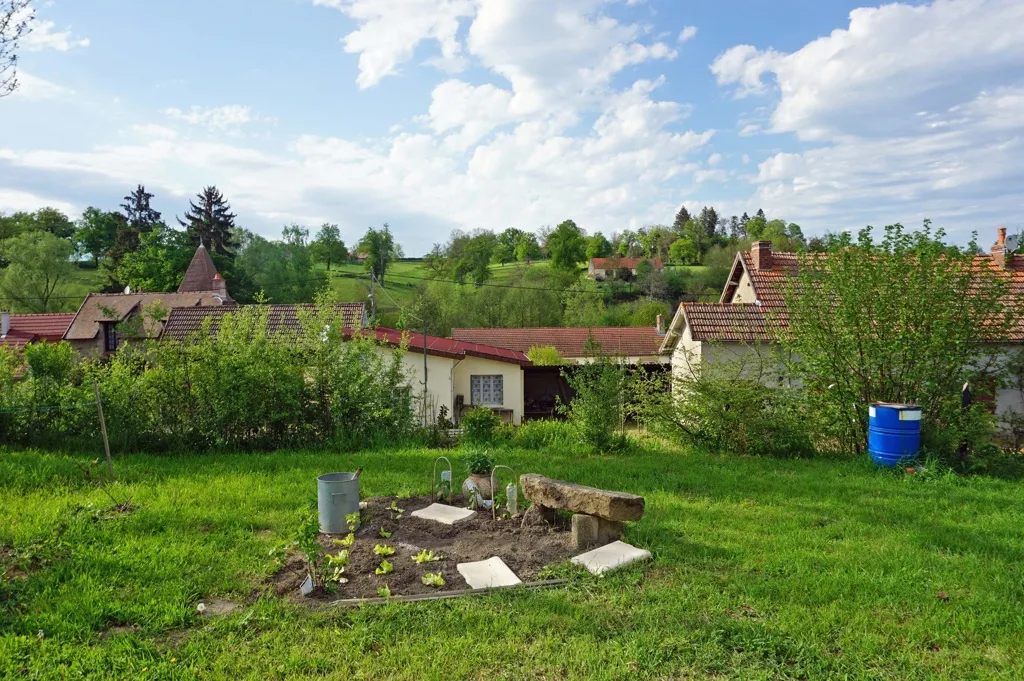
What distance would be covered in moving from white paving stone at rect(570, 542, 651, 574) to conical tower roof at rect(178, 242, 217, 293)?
Result: 46.0 m

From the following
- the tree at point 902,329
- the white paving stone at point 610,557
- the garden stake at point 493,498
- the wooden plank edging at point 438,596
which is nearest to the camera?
the wooden plank edging at point 438,596

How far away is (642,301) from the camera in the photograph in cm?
5559

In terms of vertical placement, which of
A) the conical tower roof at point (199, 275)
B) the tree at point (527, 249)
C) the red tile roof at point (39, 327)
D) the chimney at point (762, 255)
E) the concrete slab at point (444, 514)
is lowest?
the concrete slab at point (444, 514)

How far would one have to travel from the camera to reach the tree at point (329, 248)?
237 feet

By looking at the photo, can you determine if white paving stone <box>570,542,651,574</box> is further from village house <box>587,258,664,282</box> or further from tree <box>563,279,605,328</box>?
village house <box>587,258,664,282</box>

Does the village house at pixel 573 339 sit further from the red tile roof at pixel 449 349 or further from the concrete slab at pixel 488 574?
the concrete slab at pixel 488 574

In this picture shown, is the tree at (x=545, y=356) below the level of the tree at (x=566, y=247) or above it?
below

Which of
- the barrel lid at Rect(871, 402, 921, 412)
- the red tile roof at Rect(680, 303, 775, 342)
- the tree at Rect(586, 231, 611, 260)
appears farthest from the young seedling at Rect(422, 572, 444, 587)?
the tree at Rect(586, 231, 611, 260)

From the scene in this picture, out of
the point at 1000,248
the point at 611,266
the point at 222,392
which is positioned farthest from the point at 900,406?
the point at 611,266

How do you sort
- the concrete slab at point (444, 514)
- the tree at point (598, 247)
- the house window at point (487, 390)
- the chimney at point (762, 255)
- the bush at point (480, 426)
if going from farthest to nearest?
1. the tree at point (598, 247)
2. the house window at point (487, 390)
3. the chimney at point (762, 255)
4. the bush at point (480, 426)
5. the concrete slab at point (444, 514)

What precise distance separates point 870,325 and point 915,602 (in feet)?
21.0

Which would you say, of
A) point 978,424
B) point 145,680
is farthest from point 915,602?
point 978,424

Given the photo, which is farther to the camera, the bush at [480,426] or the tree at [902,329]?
the bush at [480,426]

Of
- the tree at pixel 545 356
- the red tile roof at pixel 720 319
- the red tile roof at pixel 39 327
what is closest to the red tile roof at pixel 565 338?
the tree at pixel 545 356
